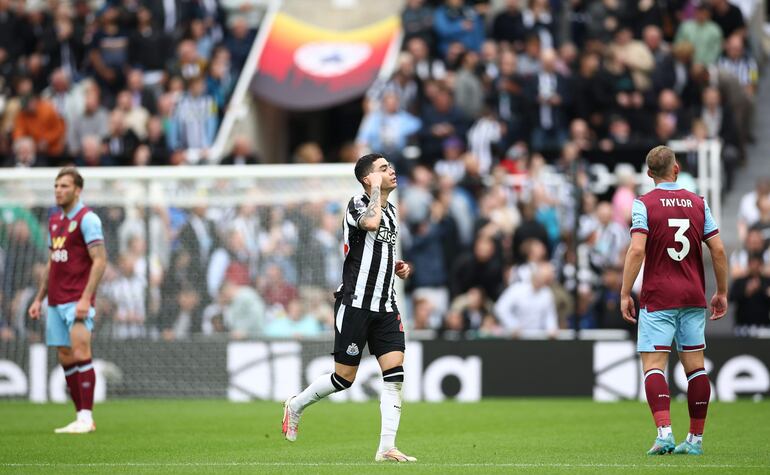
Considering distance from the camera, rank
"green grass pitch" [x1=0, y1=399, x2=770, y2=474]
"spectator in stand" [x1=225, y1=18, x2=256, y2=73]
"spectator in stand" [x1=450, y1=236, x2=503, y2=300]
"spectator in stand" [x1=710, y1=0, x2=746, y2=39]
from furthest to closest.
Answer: "spectator in stand" [x1=225, y1=18, x2=256, y2=73], "spectator in stand" [x1=710, y1=0, x2=746, y2=39], "spectator in stand" [x1=450, y1=236, x2=503, y2=300], "green grass pitch" [x1=0, y1=399, x2=770, y2=474]

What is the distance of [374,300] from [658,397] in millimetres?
2223

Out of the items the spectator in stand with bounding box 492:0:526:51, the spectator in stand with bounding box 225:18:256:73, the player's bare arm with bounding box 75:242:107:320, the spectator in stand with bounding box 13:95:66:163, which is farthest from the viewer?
the spectator in stand with bounding box 225:18:256:73

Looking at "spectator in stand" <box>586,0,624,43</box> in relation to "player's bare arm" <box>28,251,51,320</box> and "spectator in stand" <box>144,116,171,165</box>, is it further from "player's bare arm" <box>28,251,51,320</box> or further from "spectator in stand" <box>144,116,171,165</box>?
"player's bare arm" <box>28,251,51,320</box>

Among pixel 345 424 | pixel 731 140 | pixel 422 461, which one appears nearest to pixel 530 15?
pixel 731 140

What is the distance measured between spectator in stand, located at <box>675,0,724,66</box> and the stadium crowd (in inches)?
1.1

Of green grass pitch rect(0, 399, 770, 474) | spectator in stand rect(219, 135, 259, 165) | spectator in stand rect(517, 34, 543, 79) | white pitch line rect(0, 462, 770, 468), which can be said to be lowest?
green grass pitch rect(0, 399, 770, 474)

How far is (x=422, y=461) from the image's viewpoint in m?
10.2

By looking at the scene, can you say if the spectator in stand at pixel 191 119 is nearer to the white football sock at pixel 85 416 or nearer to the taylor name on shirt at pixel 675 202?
the white football sock at pixel 85 416

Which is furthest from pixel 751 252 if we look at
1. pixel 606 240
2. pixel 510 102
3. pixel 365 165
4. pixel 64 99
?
pixel 64 99

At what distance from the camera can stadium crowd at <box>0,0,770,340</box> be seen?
18.7m

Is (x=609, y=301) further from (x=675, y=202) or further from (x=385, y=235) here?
(x=385, y=235)

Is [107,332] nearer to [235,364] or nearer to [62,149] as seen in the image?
[235,364]

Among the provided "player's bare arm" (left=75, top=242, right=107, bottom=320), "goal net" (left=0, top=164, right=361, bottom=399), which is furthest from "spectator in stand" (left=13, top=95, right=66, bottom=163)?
"player's bare arm" (left=75, top=242, right=107, bottom=320)

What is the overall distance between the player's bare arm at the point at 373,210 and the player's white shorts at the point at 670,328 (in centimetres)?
218
